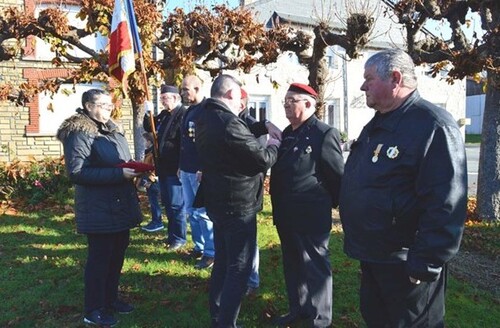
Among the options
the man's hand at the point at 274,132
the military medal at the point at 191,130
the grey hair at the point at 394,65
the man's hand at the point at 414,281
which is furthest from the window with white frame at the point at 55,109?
the man's hand at the point at 414,281

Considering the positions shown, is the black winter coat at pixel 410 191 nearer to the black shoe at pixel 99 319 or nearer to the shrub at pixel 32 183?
the black shoe at pixel 99 319

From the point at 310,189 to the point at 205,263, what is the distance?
219cm

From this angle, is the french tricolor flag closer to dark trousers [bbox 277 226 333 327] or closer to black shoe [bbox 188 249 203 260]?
black shoe [bbox 188 249 203 260]

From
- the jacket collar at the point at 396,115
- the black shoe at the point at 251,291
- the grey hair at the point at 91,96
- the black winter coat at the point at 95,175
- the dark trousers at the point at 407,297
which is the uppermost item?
the grey hair at the point at 91,96

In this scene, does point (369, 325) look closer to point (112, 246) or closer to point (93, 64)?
point (112, 246)

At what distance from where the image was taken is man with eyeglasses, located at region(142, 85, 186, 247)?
555 cm

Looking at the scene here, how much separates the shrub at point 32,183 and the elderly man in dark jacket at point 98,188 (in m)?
6.34

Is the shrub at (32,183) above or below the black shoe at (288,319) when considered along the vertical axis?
above

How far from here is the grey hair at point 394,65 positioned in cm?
252

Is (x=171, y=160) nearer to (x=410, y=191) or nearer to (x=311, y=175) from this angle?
(x=311, y=175)

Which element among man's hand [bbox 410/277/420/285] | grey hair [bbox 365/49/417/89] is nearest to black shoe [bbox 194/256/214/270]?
man's hand [bbox 410/277/420/285]

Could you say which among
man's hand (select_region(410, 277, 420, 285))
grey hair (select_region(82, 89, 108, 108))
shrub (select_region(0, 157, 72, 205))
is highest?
grey hair (select_region(82, 89, 108, 108))

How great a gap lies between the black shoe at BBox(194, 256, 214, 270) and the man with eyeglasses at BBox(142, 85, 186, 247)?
2.48ft

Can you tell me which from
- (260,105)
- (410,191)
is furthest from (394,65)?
(260,105)
